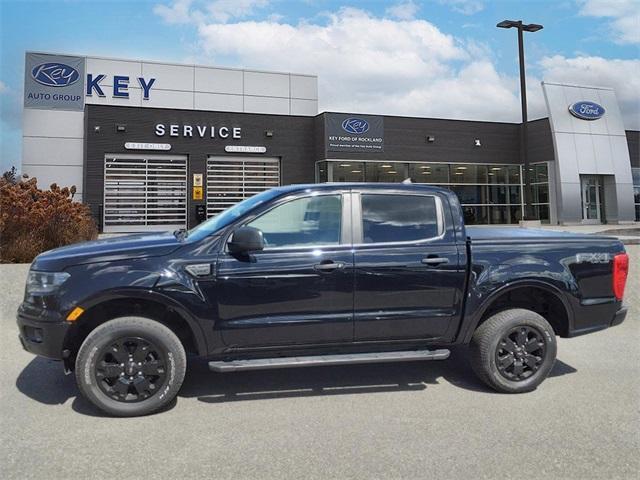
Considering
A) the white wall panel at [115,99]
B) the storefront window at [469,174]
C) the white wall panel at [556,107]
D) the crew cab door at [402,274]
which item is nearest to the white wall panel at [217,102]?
the white wall panel at [115,99]

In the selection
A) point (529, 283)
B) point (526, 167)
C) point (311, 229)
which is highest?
point (526, 167)

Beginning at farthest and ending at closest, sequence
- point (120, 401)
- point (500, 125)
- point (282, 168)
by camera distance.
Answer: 1. point (500, 125)
2. point (282, 168)
3. point (120, 401)

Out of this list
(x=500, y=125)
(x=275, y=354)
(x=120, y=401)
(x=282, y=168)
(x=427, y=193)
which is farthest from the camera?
(x=500, y=125)

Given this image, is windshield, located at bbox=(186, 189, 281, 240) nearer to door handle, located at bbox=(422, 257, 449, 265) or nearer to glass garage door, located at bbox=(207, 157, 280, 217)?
door handle, located at bbox=(422, 257, 449, 265)

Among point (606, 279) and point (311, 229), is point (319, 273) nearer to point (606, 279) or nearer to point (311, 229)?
point (311, 229)

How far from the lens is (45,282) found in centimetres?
409

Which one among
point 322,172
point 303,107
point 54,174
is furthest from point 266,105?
point 54,174

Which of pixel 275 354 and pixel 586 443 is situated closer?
pixel 586 443

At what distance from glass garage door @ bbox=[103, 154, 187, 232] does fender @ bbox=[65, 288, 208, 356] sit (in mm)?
20019

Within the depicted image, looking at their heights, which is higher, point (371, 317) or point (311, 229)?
point (311, 229)

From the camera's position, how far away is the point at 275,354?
4.39 metres

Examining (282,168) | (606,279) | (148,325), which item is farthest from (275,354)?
(282,168)

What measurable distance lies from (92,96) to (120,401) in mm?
25614

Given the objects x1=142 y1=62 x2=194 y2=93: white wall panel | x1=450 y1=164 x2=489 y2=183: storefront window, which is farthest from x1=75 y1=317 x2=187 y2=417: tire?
x1=142 y1=62 x2=194 y2=93: white wall panel
